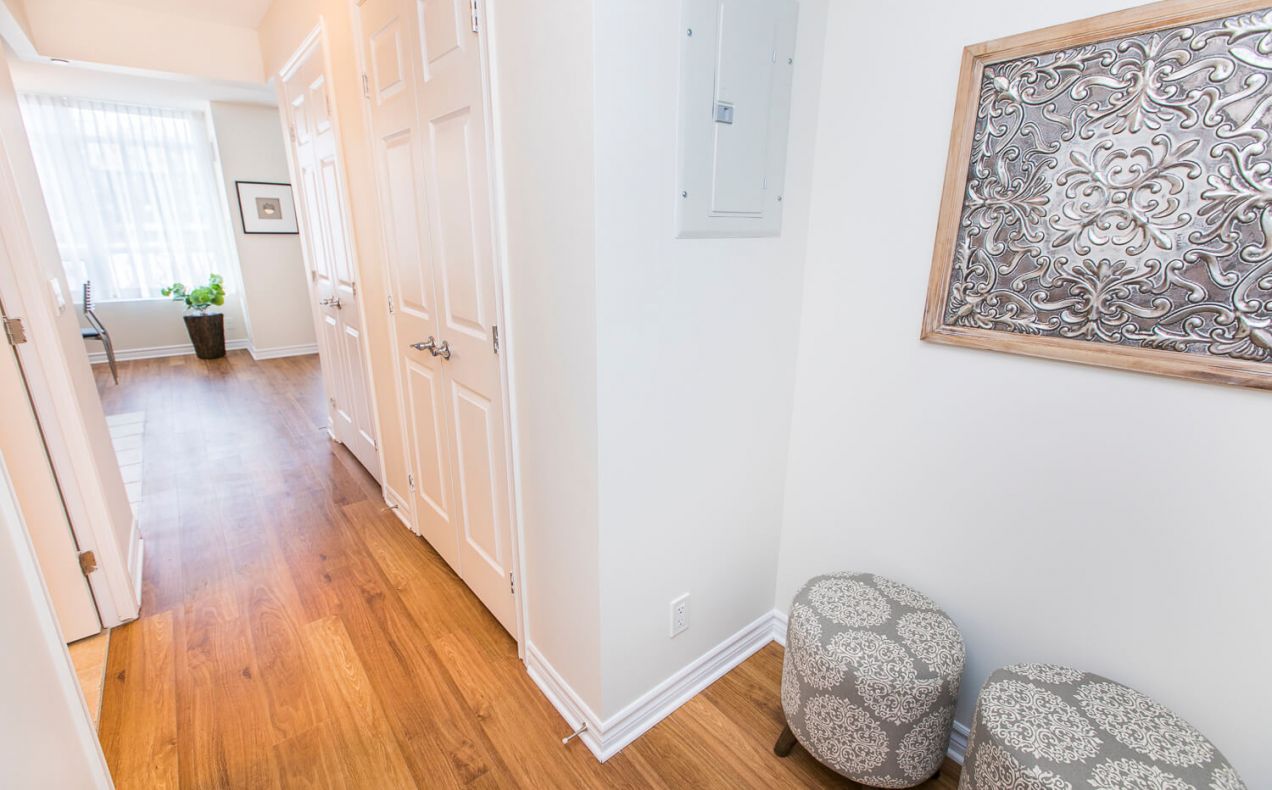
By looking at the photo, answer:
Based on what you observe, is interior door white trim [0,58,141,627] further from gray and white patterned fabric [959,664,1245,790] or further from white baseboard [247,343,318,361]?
white baseboard [247,343,318,361]

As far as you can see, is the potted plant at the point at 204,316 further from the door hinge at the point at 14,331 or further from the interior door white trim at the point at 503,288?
the interior door white trim at the point at 503,288

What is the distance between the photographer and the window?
485 cm

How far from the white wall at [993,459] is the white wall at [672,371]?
116mm

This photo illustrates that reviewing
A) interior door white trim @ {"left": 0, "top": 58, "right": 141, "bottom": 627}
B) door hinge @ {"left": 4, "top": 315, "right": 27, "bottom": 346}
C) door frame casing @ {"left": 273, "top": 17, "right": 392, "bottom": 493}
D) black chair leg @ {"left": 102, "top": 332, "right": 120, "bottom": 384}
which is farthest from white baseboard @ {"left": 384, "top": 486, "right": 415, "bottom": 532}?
black chair leg @ {"left": 102, "top": 332, "right": 120, "bottom": 384}

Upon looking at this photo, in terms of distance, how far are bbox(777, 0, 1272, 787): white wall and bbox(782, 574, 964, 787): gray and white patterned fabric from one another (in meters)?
0.20

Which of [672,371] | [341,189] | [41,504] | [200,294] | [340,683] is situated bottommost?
[340,683]

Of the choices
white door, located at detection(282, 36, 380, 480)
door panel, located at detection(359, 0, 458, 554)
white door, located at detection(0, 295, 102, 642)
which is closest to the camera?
white door, located at detection(0, 295, 102, 642)

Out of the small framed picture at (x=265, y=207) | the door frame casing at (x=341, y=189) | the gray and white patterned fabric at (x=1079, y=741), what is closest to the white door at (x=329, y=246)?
the door frame casing at (x=341, y=189)

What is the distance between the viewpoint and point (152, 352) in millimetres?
5727

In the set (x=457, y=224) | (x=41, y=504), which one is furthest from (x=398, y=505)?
(x=457, y=224)

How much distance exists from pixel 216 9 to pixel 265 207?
284 centimetres

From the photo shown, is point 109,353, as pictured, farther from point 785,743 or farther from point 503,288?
point 785,743

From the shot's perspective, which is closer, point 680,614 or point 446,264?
point 680,614

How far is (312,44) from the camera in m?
2.47
